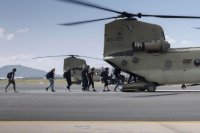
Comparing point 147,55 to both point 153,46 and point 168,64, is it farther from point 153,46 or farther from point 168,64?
point 168,64

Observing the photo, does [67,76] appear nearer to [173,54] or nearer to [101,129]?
[173,54]

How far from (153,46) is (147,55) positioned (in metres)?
0.77

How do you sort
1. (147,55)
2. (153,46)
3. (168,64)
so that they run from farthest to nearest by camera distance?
(147,55) < (168,64) < (153,46)

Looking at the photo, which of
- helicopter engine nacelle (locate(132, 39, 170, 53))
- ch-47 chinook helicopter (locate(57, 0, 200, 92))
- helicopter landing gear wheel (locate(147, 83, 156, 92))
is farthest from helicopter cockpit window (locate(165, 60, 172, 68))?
helicopter landing gear wheel (locate(147, 83, 156, 92))

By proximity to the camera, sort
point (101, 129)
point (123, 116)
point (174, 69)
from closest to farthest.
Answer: point (101, 129) → point (123, 116) → point (174, 69)

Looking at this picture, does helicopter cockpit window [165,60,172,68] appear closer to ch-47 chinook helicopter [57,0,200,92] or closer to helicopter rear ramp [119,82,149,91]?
ch-47 chinook helicopter [57,0,200,92]

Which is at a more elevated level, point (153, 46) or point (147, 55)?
point (153, 46)

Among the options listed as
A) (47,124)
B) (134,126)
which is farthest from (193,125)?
(47,124)

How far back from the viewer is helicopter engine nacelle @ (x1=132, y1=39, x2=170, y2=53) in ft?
50.5

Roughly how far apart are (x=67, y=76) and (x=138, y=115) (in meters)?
11.8

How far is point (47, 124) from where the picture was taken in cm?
486

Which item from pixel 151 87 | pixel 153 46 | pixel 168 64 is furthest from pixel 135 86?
pixel 153 46

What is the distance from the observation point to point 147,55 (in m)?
15.7

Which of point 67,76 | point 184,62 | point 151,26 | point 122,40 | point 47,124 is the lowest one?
point 47,124
